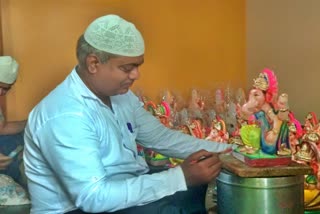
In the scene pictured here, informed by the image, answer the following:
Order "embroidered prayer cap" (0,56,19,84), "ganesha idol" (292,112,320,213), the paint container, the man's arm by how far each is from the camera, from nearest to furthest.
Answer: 1. the paint container
2. "ganesha idol" (292,112,320,213)
3. "embroidered prayer cap" (0,56,19,84)
4. the man's arm

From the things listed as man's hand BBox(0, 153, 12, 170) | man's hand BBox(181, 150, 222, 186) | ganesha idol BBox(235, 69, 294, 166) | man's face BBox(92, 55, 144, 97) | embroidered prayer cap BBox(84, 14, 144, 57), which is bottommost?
man's hand BBox(0, 153, 12, 170)

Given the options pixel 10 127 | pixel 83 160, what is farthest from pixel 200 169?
pixel 10 127

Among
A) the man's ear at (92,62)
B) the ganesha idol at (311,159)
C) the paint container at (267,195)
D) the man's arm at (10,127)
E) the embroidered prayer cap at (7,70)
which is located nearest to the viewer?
the paint container at (267,195)

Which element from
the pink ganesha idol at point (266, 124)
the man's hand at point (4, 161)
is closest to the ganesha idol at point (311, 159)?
the pink ganesha idol at point (266, 124)

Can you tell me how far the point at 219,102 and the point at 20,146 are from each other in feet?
3.11

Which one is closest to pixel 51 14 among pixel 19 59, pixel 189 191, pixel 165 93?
pixel 19 59

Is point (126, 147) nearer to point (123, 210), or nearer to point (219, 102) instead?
point (123, 210)

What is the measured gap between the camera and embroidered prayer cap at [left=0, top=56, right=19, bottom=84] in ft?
6.51

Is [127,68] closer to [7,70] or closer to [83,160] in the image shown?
[83,160]

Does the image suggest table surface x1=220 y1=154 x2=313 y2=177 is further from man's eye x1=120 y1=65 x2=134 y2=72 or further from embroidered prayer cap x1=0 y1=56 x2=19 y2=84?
embroidered prayer cap x1=0 y1=56 x2=19 y2=84

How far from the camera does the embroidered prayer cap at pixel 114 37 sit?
4.66ft

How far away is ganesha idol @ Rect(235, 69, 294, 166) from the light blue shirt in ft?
0.68

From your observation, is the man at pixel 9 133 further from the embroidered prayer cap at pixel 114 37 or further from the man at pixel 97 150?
the embroidered prayer cap at pixel 114 37

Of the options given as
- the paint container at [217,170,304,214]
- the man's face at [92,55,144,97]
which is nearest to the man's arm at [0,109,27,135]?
the man's face at [92,55,144,97]
